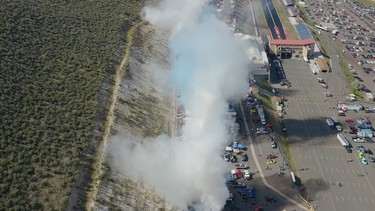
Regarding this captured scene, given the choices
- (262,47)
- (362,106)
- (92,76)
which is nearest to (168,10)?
(262,47)

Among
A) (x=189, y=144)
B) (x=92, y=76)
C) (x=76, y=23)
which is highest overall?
(x=76, y=23)

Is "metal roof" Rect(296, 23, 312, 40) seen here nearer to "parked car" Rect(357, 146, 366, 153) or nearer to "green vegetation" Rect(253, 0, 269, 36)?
"green vegetation" Rect(253, 0, 269, 36)

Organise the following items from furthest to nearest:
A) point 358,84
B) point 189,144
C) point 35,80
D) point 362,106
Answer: point 358,84 < point 362,106 < point 35,80 < point 189,144

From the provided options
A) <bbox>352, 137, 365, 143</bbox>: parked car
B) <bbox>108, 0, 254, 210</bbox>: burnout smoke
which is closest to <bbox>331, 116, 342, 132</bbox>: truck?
<bbox>352, 137, 365, 143</bbox>: parked car

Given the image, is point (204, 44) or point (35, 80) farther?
point (204, 44)

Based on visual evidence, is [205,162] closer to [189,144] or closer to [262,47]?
[189,144]

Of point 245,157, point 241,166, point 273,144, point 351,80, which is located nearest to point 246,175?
point 241,166
